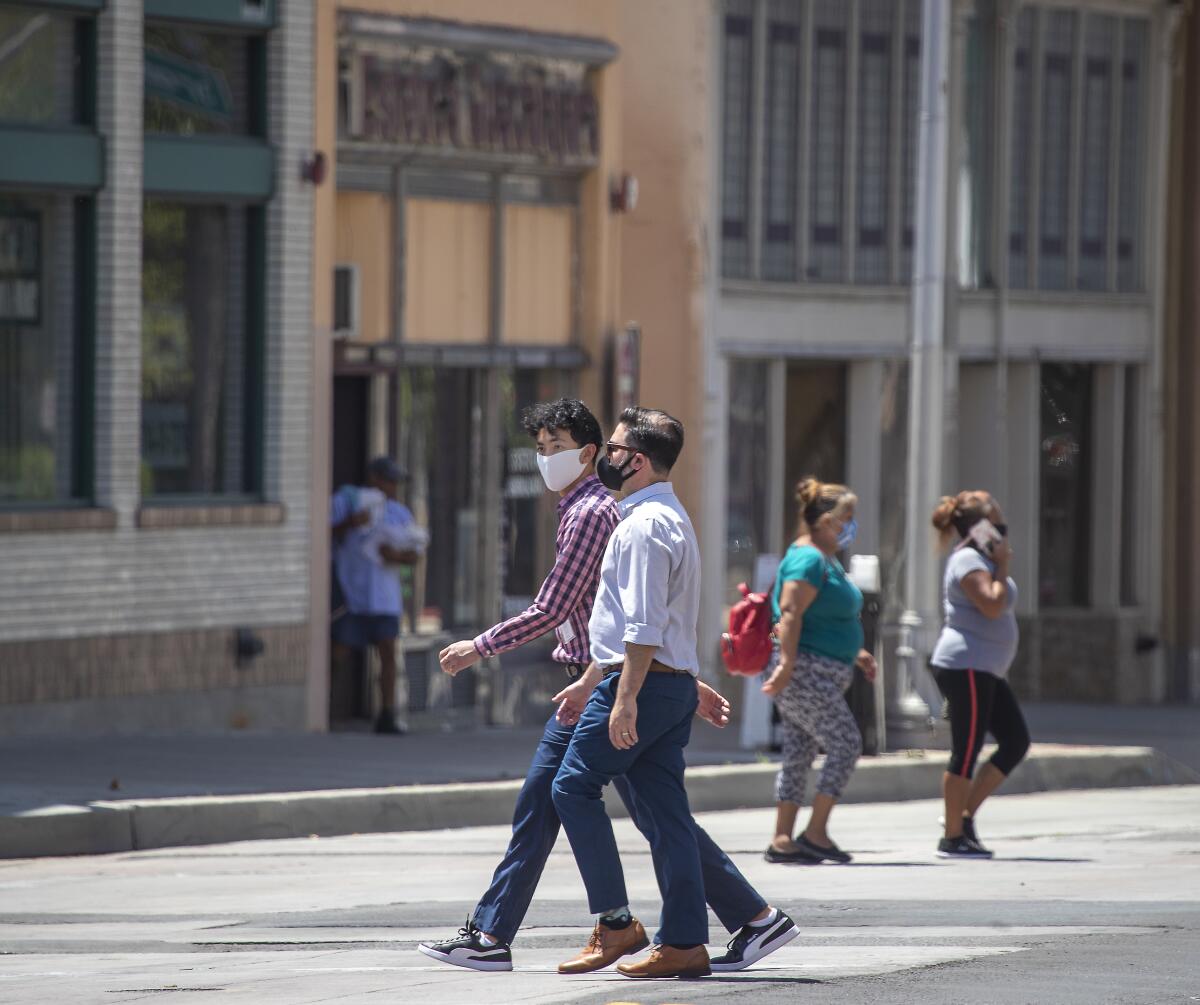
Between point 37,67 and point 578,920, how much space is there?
801cm

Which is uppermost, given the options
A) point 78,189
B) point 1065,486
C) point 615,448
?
point 78,189

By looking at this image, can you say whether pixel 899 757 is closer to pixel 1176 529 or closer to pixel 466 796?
pixel 466 796

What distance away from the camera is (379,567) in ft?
56.6

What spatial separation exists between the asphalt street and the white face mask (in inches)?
62.3

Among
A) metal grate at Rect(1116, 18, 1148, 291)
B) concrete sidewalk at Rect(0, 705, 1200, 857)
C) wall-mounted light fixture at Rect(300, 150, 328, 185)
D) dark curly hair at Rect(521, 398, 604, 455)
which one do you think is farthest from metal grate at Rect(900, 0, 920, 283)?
dark curly hair at Rect(521, 398, 604, 455)

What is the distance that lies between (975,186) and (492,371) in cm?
571

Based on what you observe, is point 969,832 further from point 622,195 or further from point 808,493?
point 622,195

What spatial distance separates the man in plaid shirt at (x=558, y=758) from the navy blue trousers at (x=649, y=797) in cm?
9

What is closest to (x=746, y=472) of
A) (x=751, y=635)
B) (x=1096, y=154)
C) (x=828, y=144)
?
(x=828, y=144)

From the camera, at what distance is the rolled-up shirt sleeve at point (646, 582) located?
795 cm

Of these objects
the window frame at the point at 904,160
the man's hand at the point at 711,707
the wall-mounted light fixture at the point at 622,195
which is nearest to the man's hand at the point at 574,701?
the man's hand at the point at 711,707

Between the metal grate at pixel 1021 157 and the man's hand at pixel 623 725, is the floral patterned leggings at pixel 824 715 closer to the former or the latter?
the man's hand at pixel 623 725

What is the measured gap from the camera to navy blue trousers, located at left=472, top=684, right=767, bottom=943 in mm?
8219

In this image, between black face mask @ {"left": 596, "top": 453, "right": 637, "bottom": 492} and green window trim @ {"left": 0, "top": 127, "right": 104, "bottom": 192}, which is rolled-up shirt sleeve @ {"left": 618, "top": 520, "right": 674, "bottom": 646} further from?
green window trim @ {"left": 0, "top": 127, "right": 104, "bottom": 192}
